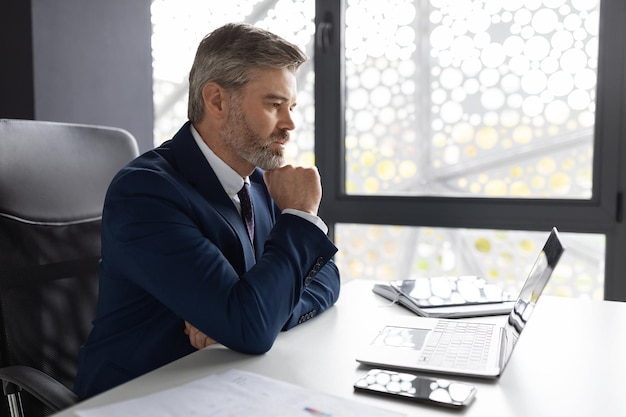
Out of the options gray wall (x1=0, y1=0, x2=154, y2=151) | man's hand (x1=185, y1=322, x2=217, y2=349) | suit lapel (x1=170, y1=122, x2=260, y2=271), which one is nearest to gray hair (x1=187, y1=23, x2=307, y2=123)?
suit lapel (x1=170, y1=122, x2=260, y2=271)

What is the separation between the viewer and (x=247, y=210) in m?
1.43

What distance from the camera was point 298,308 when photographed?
50.0 inches

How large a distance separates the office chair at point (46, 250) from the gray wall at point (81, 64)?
2.24ft

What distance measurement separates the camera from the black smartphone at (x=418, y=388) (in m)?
0.85

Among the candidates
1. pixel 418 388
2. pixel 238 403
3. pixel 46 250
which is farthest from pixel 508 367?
pixel 46 250

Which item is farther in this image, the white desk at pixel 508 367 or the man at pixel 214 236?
the man at pixel 214 236

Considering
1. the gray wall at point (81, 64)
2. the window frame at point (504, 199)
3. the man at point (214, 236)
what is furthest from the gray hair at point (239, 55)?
the window frame at point (504, 199)

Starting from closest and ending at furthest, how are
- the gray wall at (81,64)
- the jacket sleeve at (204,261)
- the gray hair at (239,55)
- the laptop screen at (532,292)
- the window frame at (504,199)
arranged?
the laptop screen at (532,292) < the jacket sleeve at (204,261) < the gray hair at (239,55) < the gray wall at (81,64) < the window frame at (504,199)

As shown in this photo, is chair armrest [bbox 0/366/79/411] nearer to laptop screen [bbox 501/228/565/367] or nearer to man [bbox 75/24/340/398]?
man [bbox 75/24/340/398]

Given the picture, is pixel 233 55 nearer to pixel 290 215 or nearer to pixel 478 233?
pixel 290 215

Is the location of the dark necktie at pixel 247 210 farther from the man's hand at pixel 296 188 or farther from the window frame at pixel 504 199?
the window frame at pixel 504 199

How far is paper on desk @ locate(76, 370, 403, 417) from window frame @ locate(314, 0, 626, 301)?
66.1 inches

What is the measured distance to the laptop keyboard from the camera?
101 centimetres

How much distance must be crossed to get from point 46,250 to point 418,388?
0.89 meters
